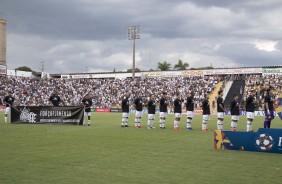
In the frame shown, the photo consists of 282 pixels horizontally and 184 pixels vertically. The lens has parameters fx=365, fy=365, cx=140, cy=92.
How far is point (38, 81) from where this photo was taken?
71750 millimetres

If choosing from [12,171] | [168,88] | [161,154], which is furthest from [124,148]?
[168,88]

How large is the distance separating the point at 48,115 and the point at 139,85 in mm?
41125

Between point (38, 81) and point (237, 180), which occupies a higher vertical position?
point (38, 81)

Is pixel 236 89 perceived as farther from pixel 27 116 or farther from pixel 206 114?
pixel 27 116

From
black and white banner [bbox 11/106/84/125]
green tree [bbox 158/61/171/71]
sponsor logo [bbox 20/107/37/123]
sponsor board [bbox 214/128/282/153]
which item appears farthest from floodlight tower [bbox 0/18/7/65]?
sponsor board [bbox 214/128/282/153]

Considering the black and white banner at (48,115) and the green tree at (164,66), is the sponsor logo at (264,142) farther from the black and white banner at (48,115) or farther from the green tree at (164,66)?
the green tree at (164,66)

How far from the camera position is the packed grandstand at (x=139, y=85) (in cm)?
5788

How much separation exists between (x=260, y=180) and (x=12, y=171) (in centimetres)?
569

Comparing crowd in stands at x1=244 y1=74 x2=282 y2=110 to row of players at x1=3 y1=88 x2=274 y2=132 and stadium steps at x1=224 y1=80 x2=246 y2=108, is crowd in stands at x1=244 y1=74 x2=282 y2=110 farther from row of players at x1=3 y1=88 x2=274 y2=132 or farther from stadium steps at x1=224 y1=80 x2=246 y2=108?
row of players at x1=3 y1=88 x2=274 y2=132

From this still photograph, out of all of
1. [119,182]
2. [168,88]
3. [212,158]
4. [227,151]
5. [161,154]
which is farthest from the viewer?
[168,88]

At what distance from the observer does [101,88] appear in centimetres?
6888

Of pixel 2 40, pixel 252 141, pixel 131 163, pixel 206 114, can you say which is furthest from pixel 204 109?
pixel 2 40

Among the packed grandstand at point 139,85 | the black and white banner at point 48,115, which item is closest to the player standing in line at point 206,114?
the black and white banner at point 48,115

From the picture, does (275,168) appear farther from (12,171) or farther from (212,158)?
(12,171)
